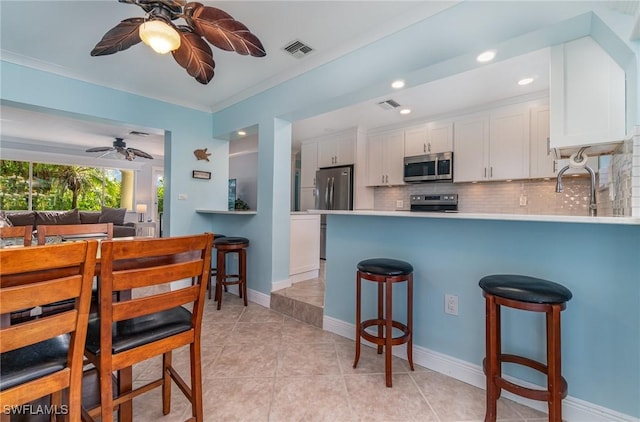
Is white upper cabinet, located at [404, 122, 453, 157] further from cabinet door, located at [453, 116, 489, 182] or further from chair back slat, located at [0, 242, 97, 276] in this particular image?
chair back slat, located at [0, 242, 97, 276]

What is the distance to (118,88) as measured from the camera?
10.4 ft

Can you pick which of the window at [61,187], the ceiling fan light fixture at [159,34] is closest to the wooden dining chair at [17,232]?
the ceiling fan light fixture at [159,34]

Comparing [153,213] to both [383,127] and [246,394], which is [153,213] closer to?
[383,127]

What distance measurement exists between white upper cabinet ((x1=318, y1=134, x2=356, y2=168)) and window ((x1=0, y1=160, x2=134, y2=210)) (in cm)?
611

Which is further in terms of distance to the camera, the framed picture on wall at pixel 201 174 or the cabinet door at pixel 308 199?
the cabinet door at pixel 308 199

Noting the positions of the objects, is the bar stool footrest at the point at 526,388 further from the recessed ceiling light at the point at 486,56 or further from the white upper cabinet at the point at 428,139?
the white upper cabinet at the point at 428,139

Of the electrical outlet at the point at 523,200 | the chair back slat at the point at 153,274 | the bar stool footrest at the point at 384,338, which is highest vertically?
the electrical outlet at the point at 523,200

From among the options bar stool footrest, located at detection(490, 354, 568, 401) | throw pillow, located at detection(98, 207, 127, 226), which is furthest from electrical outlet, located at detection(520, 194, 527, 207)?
throw pillow, located at detection(98, 207, 127, 226)

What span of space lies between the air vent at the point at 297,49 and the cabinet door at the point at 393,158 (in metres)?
2.35

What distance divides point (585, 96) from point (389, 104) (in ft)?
6.94

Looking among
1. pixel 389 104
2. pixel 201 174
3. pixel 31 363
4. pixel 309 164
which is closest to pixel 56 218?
pixel 201 174

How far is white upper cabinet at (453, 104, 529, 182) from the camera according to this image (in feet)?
10.8

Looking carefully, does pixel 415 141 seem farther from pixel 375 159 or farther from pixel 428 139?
pixel 375 159

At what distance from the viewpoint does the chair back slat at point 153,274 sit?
100 centimetres
